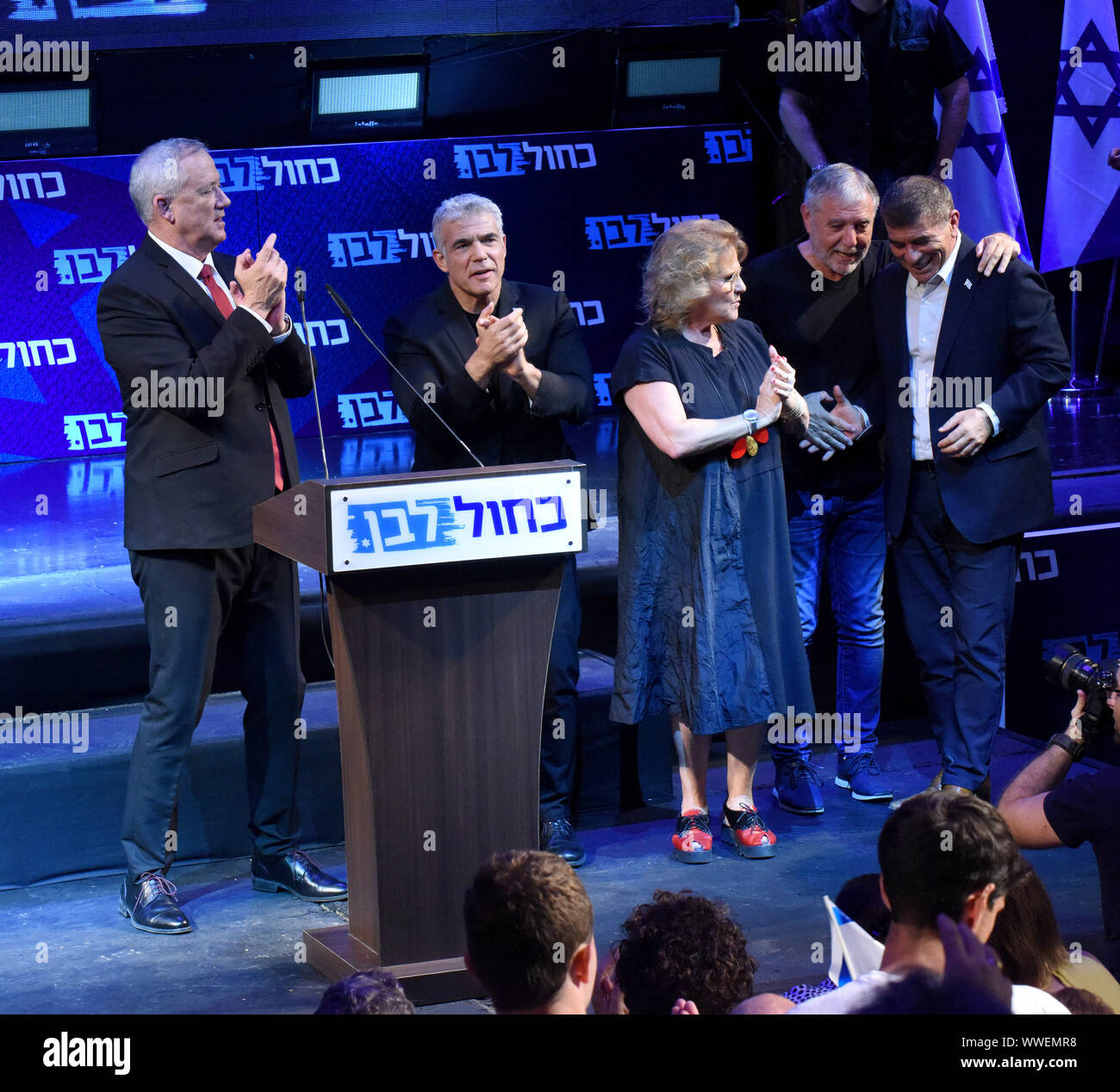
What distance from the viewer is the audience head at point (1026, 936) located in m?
2.20

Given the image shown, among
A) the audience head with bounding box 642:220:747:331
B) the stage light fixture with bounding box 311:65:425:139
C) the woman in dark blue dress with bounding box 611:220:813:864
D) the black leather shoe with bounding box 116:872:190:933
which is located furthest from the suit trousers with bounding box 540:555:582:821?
the stage light fixture with bounding box 311:65:425:139

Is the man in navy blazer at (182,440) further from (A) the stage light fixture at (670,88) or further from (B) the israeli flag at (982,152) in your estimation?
(A) the stage light fixture at (670,88)

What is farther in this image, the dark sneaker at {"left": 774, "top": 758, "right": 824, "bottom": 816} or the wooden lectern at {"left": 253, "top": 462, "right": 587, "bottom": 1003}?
the dark sneaker at {"left": 774, "top": 758, "right": 824, "bottom": 816}

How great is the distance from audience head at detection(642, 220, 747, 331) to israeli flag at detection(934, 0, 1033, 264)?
314 centimetres

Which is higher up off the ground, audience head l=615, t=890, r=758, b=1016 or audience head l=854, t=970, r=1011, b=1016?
audience head l=854, t=970, r=1011, b=1016

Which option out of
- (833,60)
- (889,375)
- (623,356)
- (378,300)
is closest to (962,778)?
(889,375)

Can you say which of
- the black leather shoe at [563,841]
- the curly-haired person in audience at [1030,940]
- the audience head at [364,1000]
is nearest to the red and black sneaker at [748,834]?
the black leather shoe at [563,841]

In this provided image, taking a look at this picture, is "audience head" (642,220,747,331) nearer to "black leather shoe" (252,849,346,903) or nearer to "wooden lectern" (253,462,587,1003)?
"wooden lectern" (253,462,587,1003)

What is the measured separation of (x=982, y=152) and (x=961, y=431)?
10.8 feet

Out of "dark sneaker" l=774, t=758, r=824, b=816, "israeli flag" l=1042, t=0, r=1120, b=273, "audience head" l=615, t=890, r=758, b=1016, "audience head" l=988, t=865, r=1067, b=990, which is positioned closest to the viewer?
"audience head" l=615, t=890, r=758, b=1016

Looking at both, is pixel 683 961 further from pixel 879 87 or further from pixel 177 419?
pixel 879 87

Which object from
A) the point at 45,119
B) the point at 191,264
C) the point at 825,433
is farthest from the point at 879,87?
the point at 45,119

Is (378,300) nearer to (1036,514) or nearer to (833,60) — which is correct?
(833,60)

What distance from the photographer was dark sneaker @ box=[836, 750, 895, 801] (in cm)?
433
